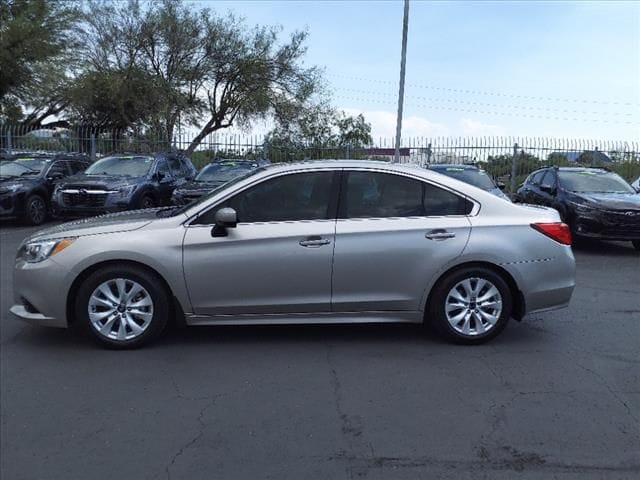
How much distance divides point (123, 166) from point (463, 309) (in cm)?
1051

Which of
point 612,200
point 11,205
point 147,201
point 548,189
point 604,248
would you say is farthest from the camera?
point 147,201

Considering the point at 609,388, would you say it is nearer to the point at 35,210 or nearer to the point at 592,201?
the point at 592,201

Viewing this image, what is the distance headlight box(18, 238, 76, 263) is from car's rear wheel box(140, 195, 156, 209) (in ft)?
25.8

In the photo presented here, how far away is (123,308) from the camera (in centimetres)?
495

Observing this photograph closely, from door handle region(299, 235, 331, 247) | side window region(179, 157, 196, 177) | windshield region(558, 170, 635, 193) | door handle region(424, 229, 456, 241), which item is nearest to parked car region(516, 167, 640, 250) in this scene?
windshield region(558, 170, 635, 193)

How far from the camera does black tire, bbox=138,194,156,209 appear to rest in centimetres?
1286

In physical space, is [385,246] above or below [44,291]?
above

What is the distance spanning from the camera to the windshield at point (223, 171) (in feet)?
43.8

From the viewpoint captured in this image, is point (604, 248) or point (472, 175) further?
point (472, 175)

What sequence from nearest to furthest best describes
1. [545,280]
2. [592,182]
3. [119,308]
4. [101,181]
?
[119,308], [545,280], [592,182], [101,181]

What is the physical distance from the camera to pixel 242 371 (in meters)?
4.59

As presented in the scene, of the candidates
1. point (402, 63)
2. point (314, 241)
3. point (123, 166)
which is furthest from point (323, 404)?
point (402, 63)

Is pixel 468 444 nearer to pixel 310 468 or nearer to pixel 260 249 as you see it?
pixel 310 468

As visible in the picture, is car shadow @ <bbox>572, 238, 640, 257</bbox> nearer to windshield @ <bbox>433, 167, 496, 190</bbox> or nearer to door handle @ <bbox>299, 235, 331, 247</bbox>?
windshield @ <bbox>433, 167, 496, 190</bbox>
